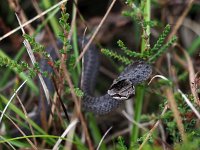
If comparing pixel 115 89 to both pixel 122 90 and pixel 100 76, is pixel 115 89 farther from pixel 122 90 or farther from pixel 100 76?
pixel 100 76

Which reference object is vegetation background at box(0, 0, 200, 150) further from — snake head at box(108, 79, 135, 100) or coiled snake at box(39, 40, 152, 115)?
snake head at box(108, 79, 135, 100)

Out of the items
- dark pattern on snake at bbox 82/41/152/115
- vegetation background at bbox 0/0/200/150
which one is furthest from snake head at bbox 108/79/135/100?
vegetation background at bbox 0/0/200/150

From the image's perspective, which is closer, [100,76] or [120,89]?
[120,89]

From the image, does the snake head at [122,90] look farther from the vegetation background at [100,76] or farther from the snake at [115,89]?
the vegetation background at [100,76]

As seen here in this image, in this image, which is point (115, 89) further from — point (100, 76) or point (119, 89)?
point (100, 76)

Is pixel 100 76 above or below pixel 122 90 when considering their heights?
below

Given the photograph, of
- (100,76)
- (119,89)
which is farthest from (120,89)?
(100,76)

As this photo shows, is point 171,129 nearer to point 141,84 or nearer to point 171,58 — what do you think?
point 141,84
